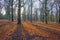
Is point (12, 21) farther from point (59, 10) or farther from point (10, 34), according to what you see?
point (59, 10)

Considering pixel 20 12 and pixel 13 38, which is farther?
pixel 20 12

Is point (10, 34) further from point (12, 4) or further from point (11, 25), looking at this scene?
point (12, 4)

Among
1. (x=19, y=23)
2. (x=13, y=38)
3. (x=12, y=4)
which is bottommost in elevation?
(x=13, y=38)

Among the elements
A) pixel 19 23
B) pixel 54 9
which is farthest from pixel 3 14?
pixel 54 9

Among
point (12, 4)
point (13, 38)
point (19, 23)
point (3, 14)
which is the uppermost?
point (12, 4)

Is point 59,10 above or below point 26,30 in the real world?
above

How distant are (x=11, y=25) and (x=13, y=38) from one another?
125cm

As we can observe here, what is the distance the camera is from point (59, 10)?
4512 millimetres

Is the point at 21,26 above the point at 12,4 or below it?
below

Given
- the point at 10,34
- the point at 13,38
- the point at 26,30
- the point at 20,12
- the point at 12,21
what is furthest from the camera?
the point at 12,21

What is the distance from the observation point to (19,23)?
4.45 metres

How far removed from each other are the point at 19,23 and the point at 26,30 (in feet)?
1.30

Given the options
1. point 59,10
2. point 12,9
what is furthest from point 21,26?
point 59,10

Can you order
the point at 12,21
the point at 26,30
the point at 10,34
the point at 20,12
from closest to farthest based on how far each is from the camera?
1. the point at 10,34
2. the point at 26,30
3. the point at 20,12
4. the point at 12,21
